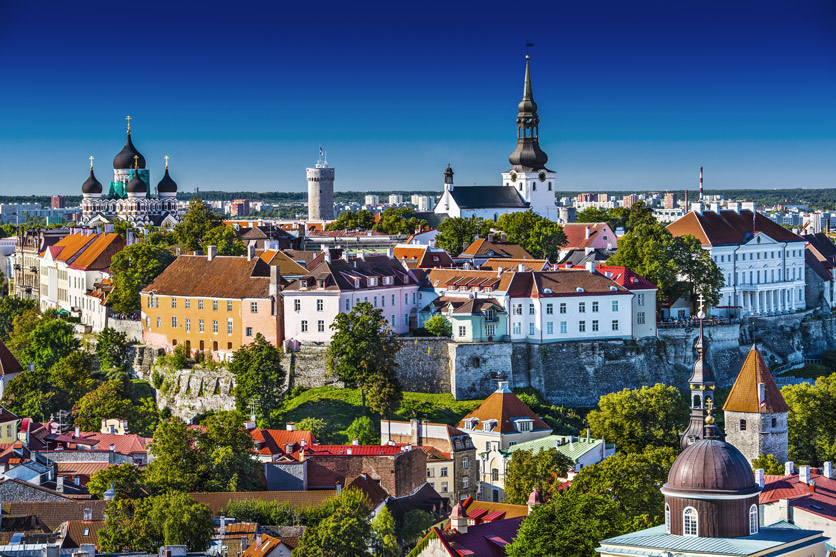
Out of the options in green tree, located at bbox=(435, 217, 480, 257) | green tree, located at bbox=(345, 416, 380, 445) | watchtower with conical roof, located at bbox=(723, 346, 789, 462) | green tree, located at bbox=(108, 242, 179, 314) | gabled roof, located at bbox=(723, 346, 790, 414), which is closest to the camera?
watchtower with conical roof, located at bbox=(723, 346, 789, 462)

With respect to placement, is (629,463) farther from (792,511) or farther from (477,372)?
(477,372)

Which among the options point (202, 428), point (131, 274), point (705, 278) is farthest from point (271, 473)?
point (705, 278)

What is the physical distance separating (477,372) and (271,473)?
15.0 meters

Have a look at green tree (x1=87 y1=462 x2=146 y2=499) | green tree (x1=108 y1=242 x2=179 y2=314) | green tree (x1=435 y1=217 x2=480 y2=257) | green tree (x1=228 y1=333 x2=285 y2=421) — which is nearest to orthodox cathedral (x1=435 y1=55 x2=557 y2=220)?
green tree (x1=435 y1=217 x2=480 y2=257)

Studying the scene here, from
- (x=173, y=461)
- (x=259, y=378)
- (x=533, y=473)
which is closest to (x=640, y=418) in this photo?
(x=533, y=473)

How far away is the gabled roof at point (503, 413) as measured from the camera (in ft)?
204

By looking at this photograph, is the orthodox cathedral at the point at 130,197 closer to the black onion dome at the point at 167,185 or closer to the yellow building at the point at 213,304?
the black onion dome at the point at 167,185

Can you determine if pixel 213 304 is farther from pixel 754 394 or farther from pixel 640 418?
pixel 754 394

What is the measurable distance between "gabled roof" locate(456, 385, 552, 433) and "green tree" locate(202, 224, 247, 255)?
2186cm

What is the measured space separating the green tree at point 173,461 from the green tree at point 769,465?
19.9 m

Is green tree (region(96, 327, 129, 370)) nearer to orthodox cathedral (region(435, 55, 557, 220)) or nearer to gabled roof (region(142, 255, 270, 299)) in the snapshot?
gabled roof (region(142, 255, 270, 299))

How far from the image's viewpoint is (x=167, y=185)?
12456 cm

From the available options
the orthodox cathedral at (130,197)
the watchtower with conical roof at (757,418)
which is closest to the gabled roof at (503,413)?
the watchtower with conical roof at (757,418)

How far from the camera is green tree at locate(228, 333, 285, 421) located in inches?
2611
